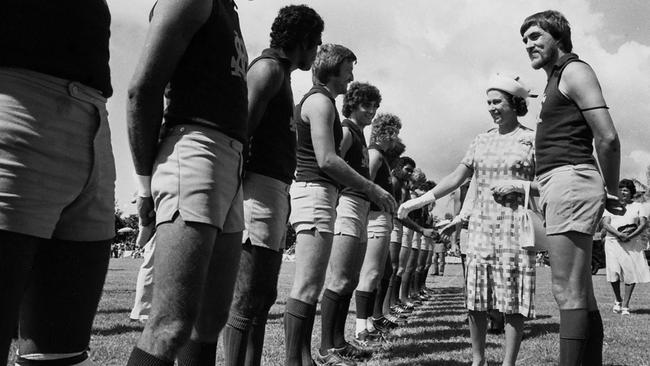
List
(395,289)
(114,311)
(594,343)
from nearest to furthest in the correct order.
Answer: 1. (594,343)
2. (114,311)
3. (395,289)

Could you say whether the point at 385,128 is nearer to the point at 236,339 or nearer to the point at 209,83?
the point at 236,339

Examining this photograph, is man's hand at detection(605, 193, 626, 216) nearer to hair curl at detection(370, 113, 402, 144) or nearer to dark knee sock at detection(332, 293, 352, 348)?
dark knee sock at detection(332, 293, 352, 348)

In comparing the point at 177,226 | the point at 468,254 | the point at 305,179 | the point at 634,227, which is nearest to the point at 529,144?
the point at 468,254

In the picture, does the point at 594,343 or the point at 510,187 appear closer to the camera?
the point at 594,343

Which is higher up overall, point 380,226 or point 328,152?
point 328,152

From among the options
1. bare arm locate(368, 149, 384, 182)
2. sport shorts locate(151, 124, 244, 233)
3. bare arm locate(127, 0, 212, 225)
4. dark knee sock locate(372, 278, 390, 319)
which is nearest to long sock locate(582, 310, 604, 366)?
sport shorts locate(151, 124, 244, 233)

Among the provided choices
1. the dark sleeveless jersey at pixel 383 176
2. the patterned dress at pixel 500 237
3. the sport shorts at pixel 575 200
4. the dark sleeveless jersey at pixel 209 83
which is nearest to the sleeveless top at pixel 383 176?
the dark sleeveless jersey at pixel 383 176

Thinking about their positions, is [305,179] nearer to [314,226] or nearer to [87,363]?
[314,226]

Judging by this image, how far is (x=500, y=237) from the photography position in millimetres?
4660

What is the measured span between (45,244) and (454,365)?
13.9ft

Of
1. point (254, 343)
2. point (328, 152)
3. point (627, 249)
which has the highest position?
point (627, 249)

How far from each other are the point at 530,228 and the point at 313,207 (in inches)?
69.9

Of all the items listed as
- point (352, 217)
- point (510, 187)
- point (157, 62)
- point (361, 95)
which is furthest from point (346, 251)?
point (157, 62)

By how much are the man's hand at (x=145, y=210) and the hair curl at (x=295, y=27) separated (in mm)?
1390
